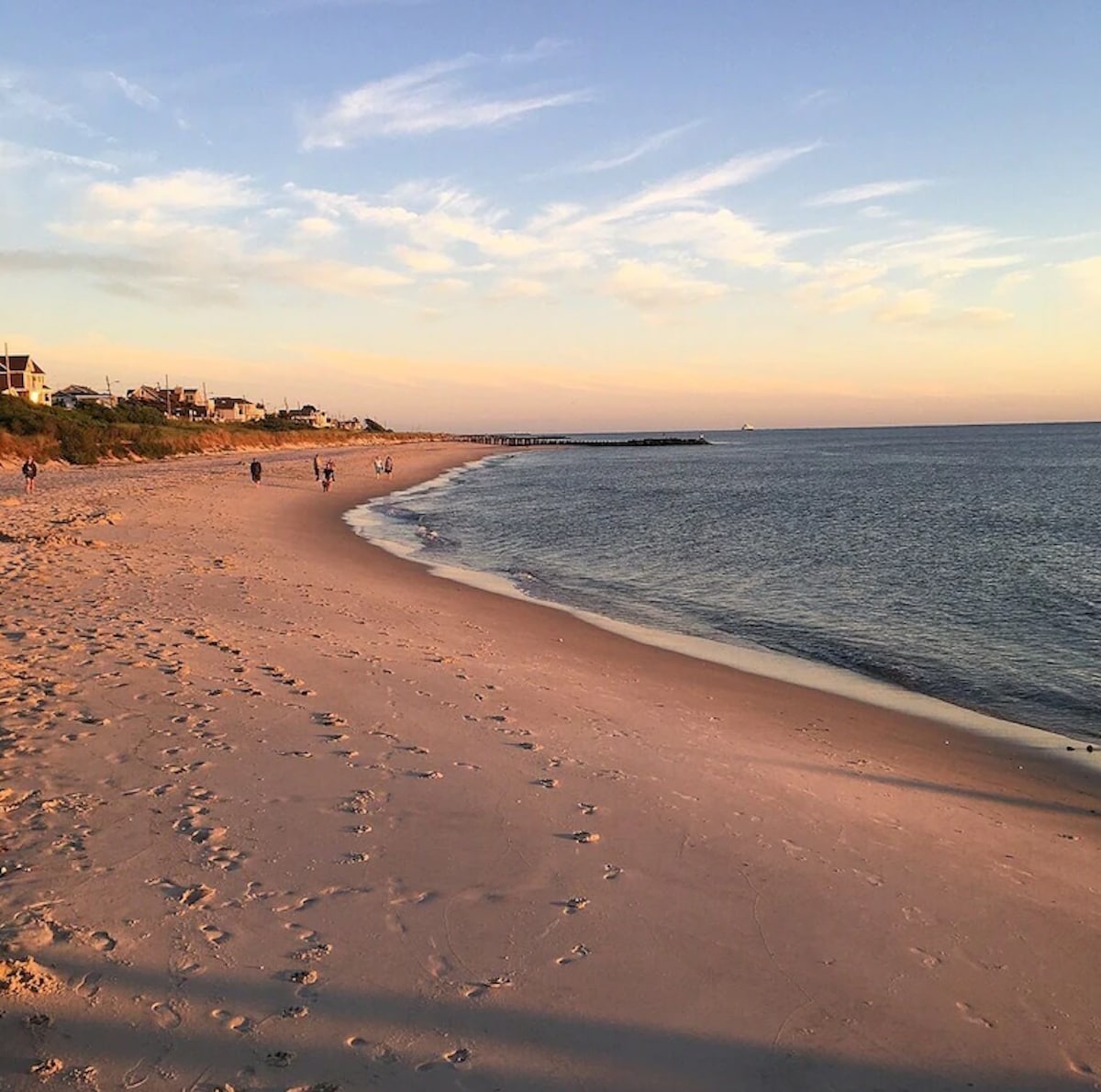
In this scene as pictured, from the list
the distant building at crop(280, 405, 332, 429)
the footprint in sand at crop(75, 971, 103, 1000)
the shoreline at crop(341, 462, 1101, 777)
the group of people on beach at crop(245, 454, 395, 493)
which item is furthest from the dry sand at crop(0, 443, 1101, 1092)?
the distant building at crop(280, 405, 332, 429)

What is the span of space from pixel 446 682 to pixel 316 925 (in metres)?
5.46

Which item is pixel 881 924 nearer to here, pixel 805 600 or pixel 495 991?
pixel 495 991

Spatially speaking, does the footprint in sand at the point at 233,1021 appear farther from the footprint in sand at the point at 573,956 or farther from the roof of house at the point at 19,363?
the roof of house at the point at 19,363

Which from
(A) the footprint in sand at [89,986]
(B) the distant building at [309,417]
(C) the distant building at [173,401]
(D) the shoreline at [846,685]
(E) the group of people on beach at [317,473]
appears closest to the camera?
(A) the footprint in sand at [89,986]

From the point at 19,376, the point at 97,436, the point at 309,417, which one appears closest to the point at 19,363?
the point at 19,376

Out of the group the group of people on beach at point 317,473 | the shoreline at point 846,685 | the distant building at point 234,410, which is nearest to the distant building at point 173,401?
the distant building at point 234,410

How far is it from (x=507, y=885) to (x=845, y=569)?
19997 mm

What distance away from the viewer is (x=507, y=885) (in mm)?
5445

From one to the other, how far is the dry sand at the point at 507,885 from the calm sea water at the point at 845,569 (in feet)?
12.3

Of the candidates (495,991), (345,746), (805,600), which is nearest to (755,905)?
(495,991)

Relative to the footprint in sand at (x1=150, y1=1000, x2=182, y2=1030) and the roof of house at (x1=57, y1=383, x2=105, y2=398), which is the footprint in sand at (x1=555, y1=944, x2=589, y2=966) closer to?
the footprint in sand at (x1=150, y1=1000, x2=182, y2=1030)

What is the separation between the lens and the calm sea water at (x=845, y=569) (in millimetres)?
13664

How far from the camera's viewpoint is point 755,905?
538cm

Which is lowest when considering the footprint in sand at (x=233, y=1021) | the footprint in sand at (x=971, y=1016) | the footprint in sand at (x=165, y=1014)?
the footprint in sand at (x=971, y=1016)
